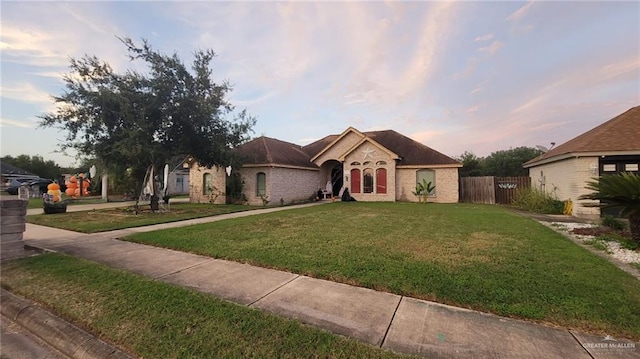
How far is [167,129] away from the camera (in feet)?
46.3

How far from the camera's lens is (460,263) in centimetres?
498

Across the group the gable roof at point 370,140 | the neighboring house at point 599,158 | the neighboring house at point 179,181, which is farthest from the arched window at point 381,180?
the neighboring house at point 179,181

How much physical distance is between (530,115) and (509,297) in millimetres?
18584

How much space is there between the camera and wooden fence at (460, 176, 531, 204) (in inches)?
712

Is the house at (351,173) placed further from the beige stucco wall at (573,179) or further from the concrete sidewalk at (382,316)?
the concrete sidewalk at (382,316)

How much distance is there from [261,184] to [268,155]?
223 centimetres

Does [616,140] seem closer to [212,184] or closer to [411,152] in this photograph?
[411,152]

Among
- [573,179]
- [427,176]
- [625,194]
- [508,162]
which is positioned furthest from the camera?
→ [508,162]

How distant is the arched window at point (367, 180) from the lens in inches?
825

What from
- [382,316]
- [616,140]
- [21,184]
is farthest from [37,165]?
[616,140]

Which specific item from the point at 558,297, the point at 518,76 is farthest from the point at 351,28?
the point at 558,297

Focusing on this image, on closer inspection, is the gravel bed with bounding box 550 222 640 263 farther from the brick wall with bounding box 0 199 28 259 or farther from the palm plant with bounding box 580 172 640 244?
the brick wall with bounding box 0 199 28 259

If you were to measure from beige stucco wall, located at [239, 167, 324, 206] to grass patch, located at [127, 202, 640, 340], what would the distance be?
32.0 ft

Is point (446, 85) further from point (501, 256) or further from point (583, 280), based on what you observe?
point (583, 280)
